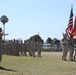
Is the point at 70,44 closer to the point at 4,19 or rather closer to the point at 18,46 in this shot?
the point at 18,46

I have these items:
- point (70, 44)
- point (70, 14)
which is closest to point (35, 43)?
point (70, 14)

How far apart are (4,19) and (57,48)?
4218 cm

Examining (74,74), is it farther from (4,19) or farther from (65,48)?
(4,19)

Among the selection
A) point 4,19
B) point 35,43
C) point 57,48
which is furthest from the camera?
point 4,19

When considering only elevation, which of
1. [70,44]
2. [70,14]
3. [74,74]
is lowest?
[74,74]

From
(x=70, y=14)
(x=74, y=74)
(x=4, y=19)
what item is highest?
(x=4, y=19)

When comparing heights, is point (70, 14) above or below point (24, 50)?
above

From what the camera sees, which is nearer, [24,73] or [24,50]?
[24,73]

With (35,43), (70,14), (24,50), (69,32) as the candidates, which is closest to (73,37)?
(69,32)

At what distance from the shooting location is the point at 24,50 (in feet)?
124

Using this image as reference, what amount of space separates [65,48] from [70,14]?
4.66m

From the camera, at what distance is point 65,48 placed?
26594 mm

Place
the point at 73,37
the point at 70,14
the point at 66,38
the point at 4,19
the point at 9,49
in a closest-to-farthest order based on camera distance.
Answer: the point at 66,38 → the point at 73,37 → the point at 70,14 → the point at 9,49 → the point at 4,19

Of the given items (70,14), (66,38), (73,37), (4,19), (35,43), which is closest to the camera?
(66,38)
